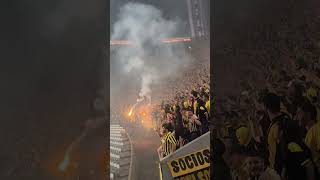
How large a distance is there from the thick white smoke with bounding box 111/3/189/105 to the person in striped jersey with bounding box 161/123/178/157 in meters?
0.31

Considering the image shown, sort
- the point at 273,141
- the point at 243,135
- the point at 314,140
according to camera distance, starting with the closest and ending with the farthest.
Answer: the point at 314,140, the point at 273,141, the point at 243,135

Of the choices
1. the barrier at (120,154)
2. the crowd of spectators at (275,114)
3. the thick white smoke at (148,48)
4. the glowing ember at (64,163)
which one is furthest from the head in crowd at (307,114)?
the glowing ember at (64,163)

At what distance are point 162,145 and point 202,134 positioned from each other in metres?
0.34

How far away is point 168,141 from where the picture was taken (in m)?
3.07

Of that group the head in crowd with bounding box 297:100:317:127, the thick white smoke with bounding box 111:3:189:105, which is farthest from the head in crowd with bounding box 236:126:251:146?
the thick white smoke with bounding box 111:3:189:105

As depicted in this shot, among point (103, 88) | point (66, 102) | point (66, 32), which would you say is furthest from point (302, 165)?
point (66, 32)

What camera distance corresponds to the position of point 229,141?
2867 mm

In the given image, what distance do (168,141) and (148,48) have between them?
2.48 ft

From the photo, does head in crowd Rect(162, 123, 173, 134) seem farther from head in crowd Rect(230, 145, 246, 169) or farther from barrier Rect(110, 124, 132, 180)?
head in crowd Rect(230, 145, 246, 169)

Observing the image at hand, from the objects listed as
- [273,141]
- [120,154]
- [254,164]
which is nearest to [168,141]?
[120,154]

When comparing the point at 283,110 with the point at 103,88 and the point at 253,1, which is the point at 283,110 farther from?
the point at 103,88

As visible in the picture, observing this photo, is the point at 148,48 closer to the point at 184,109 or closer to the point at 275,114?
the point at 184,109

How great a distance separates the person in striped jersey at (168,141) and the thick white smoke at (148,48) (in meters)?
0.31

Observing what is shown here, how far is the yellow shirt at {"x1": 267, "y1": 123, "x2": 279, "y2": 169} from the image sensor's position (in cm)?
270
